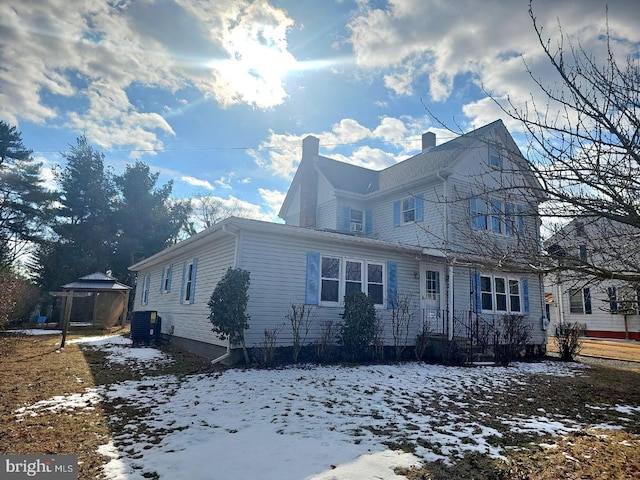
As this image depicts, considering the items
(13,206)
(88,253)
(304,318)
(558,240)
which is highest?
(13,206)

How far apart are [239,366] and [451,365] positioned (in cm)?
562

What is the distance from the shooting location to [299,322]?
29.7 ft

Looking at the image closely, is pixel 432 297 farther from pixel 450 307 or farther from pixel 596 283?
pixel 596 283

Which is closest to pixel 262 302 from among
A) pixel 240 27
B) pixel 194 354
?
pixel 194 354

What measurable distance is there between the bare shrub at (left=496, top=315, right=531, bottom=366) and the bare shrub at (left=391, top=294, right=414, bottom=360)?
8.72 ft

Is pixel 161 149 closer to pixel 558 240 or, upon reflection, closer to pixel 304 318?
pixel 304 318

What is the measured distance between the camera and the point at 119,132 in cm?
1568

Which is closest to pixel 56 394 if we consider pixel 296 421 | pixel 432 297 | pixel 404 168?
pixel 296 421

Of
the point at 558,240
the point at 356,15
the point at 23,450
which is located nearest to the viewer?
the point at 23,450

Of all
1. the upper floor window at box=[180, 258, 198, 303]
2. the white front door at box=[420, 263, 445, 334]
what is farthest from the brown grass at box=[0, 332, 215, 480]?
the white front door at box=[420, 263, 445, 334]

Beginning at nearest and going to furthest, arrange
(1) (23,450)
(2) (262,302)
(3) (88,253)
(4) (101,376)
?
(1) (23,450) → (4) (101,376) → (2) (262,302) → (3) (88,253)

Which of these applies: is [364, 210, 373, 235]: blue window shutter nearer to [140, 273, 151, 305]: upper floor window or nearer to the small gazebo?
[140, 273, 151, 305]: upper floor window

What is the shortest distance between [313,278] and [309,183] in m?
8.04

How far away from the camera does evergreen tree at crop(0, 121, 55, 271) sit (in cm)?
2461
